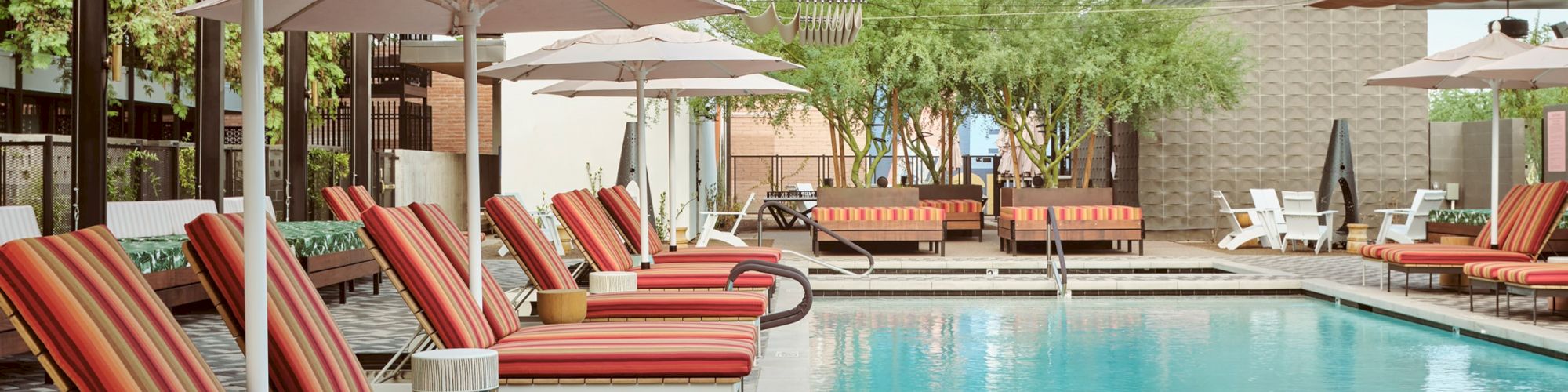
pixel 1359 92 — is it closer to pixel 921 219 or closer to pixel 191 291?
pixel 921 219

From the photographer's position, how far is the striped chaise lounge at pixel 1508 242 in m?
9.58

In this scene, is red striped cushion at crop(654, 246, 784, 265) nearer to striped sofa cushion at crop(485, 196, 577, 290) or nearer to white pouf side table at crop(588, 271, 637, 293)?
white pouf side table at crop(588, 271, 637, 293)

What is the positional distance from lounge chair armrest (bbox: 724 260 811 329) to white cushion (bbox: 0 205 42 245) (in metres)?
3.65

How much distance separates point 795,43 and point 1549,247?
813 centimetres

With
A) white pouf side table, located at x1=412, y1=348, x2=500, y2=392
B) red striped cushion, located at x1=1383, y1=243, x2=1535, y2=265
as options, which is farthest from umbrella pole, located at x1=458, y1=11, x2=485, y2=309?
red striped cushion, located at x1=1383, y1=243, x2=1535, y2=265

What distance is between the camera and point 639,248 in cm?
882

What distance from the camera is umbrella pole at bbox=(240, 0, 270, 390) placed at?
8.55ft

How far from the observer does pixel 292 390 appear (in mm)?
3160

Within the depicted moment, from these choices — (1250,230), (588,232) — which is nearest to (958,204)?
(1250,230)

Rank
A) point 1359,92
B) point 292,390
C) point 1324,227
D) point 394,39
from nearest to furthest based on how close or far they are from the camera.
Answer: point 292,390
point 1324,227
point 1359,92
point 394,39

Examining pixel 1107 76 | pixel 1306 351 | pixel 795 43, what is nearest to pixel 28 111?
pixel 795 43

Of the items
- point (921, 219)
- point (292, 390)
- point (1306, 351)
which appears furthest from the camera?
point (921, 219)

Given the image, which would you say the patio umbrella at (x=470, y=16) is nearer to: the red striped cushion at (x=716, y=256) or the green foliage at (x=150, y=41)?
the red striped cushion at (x=716, y=256)

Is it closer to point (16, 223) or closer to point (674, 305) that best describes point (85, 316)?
point (674, 305)
